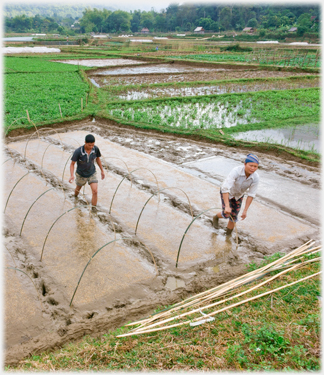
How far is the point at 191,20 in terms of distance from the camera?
90.1 metres

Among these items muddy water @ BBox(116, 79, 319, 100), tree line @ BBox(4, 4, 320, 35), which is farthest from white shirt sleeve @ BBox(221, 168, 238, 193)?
tree line @ BBox(4, 4, 320, 35)

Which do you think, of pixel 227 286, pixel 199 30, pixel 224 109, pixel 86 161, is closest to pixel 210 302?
pixel 227 286

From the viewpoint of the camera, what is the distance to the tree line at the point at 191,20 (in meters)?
64.4

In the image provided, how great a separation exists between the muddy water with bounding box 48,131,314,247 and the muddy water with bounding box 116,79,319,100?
8.79 meters

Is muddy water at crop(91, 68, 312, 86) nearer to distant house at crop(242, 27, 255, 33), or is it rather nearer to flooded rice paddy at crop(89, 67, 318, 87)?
flooded rice paddy at crop(89, 67, 318, 87)

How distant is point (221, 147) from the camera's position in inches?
379

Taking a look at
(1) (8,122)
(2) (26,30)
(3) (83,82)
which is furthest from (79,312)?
(2) (26,30)

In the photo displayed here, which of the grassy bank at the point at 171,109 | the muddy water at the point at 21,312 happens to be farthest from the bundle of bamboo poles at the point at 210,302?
the grassy bank at the point at 171,109

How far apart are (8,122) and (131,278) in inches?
374

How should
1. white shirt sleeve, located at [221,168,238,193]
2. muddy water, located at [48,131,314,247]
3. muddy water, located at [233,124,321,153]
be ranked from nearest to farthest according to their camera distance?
white shirt sleeve, located at [221,168,238,193], muddy water, located at [48,131,314,247], muddy water, located at [233,124,321,153]

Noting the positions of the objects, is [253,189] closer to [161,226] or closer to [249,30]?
[161,226]

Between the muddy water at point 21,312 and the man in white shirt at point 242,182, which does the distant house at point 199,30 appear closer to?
the man in white shirt at point 242,182

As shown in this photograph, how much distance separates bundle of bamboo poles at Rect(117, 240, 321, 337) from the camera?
3.18m

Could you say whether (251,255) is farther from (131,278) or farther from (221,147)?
(221,147)
